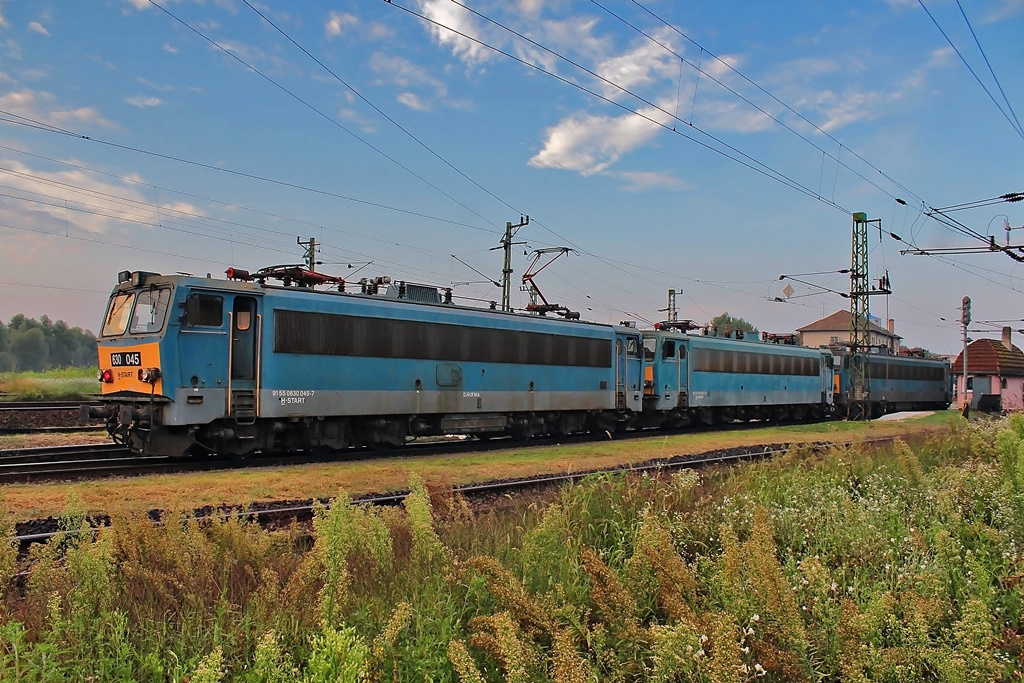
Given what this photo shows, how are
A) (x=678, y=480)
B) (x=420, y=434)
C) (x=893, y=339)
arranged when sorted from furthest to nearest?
(x=893, y=339)
(x=420, y=434)
(x=678, y=480)

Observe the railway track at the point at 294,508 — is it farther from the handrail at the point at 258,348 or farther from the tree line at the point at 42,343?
the tree line at the point at 42,343

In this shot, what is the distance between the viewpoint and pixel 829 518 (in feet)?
21.7

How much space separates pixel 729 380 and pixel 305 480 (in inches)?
839

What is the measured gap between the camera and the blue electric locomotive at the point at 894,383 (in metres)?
38.4

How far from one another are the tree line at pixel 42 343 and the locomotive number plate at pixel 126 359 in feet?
243

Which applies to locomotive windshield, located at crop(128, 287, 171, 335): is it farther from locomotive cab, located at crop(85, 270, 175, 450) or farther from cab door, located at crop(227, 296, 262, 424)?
cab door, located at crop(227, 296, 262, 424)

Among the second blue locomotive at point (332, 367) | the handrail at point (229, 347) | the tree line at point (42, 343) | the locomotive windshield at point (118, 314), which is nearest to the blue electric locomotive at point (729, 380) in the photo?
the second blue locomotive at point (332, 367)

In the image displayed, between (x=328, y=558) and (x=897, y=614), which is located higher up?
(x=328, y=558)

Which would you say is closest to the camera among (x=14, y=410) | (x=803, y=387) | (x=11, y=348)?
(x=14, y=410)

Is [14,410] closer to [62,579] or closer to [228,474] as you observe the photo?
[228,474]

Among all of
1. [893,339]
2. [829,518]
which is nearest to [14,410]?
[829,518]

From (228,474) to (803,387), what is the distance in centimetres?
2905

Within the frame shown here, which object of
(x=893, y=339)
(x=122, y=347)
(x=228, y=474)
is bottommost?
(x=228, y=474)

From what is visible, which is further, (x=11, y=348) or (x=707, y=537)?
(x=11, y=348)
